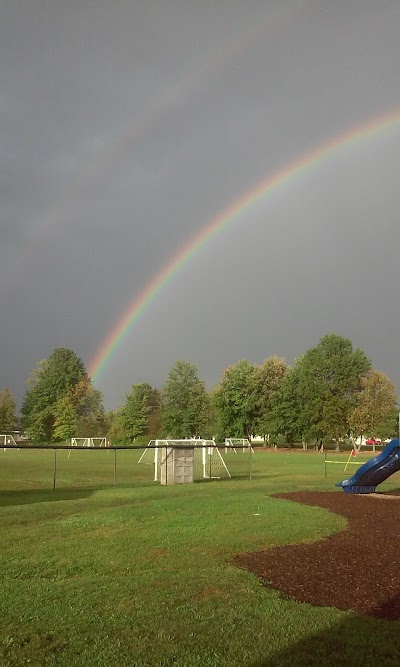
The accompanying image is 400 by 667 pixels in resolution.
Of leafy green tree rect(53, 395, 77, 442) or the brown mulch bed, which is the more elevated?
leafy green tree rect(53, 395, 77, 442)

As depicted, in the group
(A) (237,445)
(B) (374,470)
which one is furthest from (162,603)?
(A) (237,445)

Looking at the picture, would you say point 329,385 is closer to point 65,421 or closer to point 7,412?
point 65,421

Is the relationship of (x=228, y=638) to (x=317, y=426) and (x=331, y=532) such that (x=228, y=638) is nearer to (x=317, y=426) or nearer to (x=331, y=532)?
(x=331, y=532)

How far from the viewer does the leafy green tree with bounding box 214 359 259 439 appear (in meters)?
95.8

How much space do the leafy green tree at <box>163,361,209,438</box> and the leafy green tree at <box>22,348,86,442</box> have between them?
2765cm

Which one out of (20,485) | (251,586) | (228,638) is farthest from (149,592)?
(20,485)

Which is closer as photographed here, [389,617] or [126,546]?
[389,617]

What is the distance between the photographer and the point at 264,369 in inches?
3831

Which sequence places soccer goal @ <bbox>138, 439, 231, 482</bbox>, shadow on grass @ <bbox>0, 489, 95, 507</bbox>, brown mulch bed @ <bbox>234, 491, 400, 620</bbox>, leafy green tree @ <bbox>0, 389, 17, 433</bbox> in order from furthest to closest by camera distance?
1. leafy green tree @ <bbox>0, 389, 17, 433</bbox>
2. soccer goal @ <bbox>138, 439, 231, 482</bbox>
3. shadow on grass @ <bbox>0, 489, 95, 507</bbox>
4. brown mulch bed @ <bbox>234, 491, 400, 620</bbox>

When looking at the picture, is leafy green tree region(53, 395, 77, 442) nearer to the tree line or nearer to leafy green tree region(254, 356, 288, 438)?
the tree line

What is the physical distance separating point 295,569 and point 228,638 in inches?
130

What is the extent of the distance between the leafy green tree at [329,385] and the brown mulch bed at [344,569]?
7360 cm

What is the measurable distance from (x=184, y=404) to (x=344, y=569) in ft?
296

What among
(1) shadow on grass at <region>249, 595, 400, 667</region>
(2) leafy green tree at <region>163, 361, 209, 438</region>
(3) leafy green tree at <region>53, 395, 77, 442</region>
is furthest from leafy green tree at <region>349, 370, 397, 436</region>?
(1) shadow on grass at <region>249, 595, 400, 667</region>
